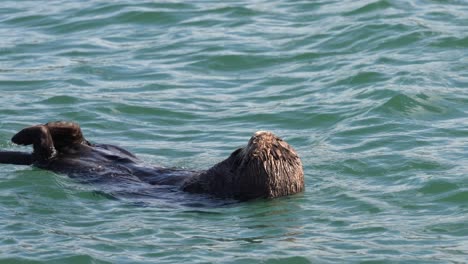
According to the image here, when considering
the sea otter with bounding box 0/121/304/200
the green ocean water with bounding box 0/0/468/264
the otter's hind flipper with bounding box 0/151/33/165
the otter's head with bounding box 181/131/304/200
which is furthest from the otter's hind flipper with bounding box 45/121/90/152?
the otter's head with bounding box 181/131/304/200

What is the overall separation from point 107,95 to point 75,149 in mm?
3253

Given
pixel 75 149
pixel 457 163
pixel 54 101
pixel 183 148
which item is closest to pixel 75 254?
pixel 75 149

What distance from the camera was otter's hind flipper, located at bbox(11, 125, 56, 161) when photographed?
9828 mm

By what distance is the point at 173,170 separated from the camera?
9969mm

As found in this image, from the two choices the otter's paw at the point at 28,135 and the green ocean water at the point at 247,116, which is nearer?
the green ocean water at the point at 247,116

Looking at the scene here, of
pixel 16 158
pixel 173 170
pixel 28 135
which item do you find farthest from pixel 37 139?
pixel 173 170

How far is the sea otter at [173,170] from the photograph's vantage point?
30.7ft

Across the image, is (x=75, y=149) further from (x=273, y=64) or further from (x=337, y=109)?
(x=273, y=64)

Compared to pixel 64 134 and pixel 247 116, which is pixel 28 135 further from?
pixel 247 116

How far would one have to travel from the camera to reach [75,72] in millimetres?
14523

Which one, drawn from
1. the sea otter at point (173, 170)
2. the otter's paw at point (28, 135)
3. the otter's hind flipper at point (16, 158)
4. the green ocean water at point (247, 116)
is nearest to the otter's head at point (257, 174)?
the sea otter at point (173, 170)

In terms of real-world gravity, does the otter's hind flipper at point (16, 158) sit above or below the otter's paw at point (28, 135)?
below

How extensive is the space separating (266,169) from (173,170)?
43.2 inches

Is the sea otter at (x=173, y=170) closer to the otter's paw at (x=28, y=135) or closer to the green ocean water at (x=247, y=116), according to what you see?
the otter's paw at (x=28, y=135)
